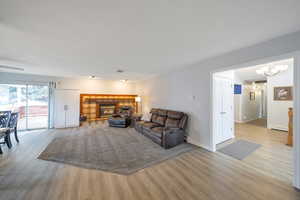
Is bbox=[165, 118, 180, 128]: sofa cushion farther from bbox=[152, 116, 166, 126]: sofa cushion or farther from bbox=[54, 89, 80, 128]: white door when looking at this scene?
bbox=[54, 89, 80, 128]: white door

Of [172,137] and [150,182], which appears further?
Result: [172,137]

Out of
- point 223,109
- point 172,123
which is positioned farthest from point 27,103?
point 223,109

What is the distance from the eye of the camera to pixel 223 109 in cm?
413

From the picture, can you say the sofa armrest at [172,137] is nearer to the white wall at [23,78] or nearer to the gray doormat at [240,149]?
the gray doormat at [240,149]

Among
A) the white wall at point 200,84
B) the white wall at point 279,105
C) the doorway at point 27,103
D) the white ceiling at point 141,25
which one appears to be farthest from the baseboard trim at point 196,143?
the doorway at point 27,103

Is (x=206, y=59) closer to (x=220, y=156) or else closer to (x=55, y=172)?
(x=220, y=156)

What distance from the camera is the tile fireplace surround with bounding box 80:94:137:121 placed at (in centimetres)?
753

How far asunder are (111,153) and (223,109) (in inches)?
150

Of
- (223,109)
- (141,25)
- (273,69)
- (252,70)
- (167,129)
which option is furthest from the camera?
(252,70)

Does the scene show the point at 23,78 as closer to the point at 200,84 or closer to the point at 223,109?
the point at 200,84

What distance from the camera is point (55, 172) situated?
2.47 m

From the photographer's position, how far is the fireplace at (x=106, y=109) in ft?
26.4

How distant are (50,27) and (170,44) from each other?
213 centimetres

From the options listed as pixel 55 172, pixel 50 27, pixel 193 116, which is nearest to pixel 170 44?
pixel 50 27
